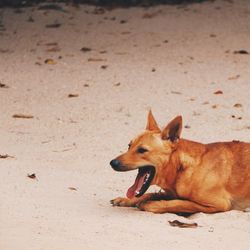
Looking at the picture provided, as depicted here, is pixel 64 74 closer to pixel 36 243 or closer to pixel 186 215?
pixel 186 215

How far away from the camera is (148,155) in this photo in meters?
7.59

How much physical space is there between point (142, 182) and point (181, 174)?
0.32m

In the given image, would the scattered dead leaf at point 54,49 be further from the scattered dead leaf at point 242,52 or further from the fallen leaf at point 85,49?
the scattered dead leaf at point 242,52

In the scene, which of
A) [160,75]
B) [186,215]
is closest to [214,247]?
[186,215]

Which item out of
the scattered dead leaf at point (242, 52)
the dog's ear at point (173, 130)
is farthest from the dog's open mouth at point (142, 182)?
the scattered dead leaf at point (242, 52)

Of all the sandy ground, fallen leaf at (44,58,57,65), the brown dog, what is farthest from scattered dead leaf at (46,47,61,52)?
the brown dog

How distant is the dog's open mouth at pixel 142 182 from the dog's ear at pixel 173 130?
0.91 ft

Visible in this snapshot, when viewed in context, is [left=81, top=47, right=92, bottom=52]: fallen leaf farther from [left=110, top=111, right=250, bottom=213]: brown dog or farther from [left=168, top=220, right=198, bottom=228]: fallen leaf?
[left=168, top=220, right=198, bottom=228]: fallen leaf

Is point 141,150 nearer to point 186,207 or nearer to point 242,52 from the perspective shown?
point 186,207

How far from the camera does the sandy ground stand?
7.03 meters

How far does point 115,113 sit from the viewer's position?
1169 cm

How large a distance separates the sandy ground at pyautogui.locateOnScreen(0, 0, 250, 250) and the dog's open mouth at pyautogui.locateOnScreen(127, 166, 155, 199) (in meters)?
0.18

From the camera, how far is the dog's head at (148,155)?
755 centimetres

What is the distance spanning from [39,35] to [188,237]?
31.6 feet
